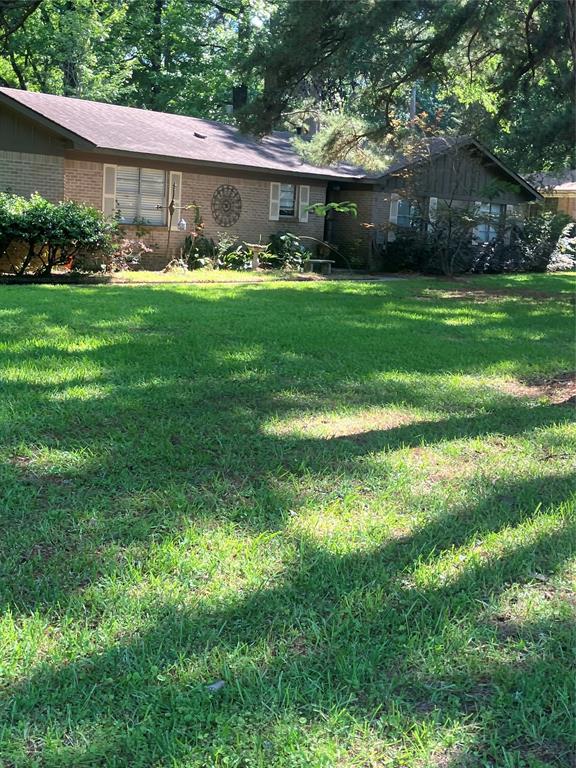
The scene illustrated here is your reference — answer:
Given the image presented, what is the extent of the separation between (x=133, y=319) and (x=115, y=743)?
24.2 feet

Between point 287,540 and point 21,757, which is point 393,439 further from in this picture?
point 21,757

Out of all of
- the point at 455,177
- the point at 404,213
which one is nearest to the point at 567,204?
the point at 455,177

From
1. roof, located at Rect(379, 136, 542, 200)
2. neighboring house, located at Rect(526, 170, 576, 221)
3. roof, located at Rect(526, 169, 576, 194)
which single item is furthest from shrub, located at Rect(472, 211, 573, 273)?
neighboring house, located at Rect(526, 170, 576, 221)

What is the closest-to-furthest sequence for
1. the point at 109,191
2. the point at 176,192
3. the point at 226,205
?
the point at 109,191
the point at 176,192
the point at 226,205

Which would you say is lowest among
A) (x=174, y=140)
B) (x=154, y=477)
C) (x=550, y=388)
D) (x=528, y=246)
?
(x=154, y=477)

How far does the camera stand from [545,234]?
80.7 feet

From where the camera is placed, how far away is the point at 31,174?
54.2ft

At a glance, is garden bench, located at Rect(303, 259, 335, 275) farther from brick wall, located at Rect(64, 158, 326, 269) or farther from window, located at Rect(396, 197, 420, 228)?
window, located at Rect(396, 197, 420, 228)

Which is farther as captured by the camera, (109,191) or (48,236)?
(109,191)

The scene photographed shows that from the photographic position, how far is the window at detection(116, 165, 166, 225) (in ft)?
59.5

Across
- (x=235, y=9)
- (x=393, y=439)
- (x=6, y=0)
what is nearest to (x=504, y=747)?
(x=393, y=439)

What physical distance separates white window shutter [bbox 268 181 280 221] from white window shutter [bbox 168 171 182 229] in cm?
296

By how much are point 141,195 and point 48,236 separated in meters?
5.25

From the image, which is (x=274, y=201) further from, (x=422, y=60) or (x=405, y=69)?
(x=422, y=60)
